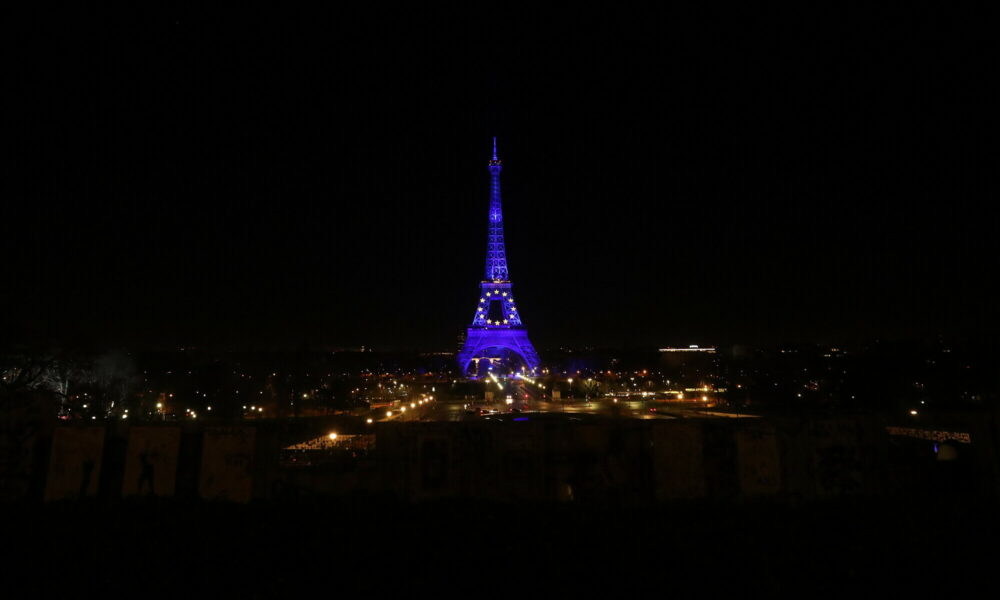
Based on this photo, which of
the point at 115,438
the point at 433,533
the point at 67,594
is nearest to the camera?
the point at 67,594

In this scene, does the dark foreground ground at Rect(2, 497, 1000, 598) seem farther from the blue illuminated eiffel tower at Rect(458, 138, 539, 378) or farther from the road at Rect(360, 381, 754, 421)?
the blue illuminated eiffel tower at Rect(458, 138, 539, 378)

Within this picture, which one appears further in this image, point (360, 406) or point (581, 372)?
point (581, 372)

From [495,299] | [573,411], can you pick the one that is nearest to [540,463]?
→ [573,411]

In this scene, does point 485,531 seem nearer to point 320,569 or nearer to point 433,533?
point 433,533

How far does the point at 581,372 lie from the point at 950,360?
63.5 meters

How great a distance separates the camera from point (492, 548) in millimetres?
5547

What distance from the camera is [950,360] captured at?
39125mm

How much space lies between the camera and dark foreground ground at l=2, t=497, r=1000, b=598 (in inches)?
189

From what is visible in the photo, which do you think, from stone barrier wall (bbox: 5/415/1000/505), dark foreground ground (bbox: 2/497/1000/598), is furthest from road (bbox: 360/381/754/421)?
dark foreground ground (bbox: 2/497/1000/598)

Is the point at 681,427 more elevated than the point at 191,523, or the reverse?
the point at 681,427

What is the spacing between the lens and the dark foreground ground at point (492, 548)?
480 centimetres

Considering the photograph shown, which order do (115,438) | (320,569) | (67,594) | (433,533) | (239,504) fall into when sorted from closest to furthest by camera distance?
(67,594), (320,569), (433,533), (239,504), (115,438)

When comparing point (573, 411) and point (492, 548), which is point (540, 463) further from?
point (573, 411)

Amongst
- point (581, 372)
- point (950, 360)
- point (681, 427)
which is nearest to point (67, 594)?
point (681, 427)
